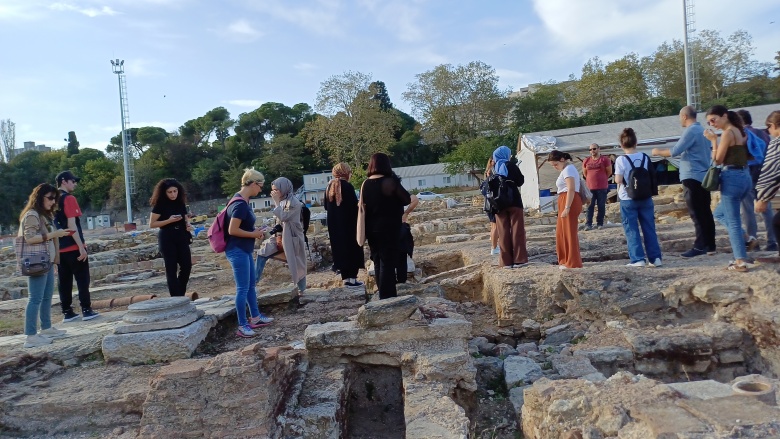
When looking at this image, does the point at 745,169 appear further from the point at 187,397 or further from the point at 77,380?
the point at 77,380

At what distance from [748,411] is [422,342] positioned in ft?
6.61

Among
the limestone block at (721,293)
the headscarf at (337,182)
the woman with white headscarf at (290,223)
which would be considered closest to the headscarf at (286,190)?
the woman with white headscarf at (290,223)

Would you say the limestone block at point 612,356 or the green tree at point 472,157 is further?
the green tree at point 472,157

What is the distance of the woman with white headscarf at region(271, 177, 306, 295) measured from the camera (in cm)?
608

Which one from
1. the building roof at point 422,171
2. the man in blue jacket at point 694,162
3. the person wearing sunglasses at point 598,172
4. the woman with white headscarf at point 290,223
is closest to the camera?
the man in blue jacket at point 694,162

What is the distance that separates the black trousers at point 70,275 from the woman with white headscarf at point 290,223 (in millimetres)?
2016

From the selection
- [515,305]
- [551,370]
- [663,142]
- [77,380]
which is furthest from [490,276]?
[663,142]

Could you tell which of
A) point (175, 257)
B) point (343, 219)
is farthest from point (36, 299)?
point (343, 219)

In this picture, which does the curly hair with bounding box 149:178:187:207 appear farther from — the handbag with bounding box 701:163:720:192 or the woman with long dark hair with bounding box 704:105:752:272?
the woman with long dark hair with bounding box 704:105:752:272

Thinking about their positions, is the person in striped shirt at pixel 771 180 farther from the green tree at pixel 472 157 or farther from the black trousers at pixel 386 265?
the green tree at pixel 472 157

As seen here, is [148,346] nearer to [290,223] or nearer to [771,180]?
[290,223]

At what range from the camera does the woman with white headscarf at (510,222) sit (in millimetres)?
5906

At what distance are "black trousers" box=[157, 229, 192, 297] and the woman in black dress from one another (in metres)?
1.60

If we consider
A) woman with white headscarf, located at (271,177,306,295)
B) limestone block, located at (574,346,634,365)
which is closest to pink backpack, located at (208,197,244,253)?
woman with white headscarf, located at (271,177,306,295)
